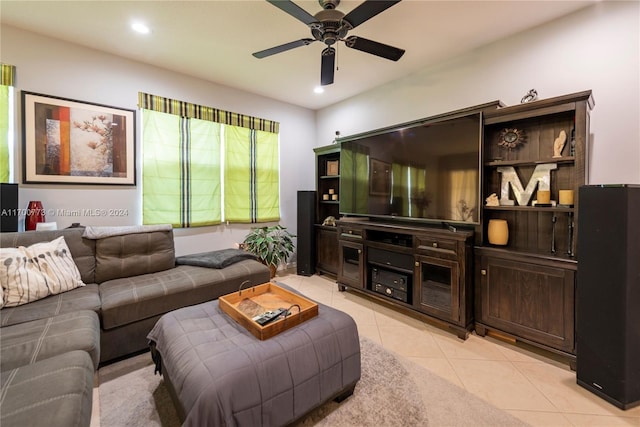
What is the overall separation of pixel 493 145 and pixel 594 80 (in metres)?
0.81

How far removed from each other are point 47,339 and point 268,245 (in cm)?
247

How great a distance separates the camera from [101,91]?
2818mm

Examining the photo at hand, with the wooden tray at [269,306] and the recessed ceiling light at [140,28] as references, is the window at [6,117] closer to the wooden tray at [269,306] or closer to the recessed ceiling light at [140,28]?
the recessed ceiling light at [140,28]

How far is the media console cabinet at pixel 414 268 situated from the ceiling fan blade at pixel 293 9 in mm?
1984

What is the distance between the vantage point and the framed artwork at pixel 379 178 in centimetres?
316

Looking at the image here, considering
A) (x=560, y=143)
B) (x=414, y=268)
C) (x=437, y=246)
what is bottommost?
(x=414, y=268)

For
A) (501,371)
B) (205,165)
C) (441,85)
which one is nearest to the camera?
(501,371)

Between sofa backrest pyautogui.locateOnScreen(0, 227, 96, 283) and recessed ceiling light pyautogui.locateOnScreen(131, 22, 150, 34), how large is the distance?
6.22ft

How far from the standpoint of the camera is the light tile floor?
153 centimetres

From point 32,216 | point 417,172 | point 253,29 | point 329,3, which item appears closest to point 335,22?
point 329,3

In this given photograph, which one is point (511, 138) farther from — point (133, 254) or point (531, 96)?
point (133, 254)

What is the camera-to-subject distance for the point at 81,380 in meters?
1.16

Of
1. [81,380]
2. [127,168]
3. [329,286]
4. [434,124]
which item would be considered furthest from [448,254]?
[127,168]

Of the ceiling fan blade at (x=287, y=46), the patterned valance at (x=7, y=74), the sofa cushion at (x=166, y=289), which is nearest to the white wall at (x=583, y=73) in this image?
the ceiling fan blade at (x=287, y=46)
